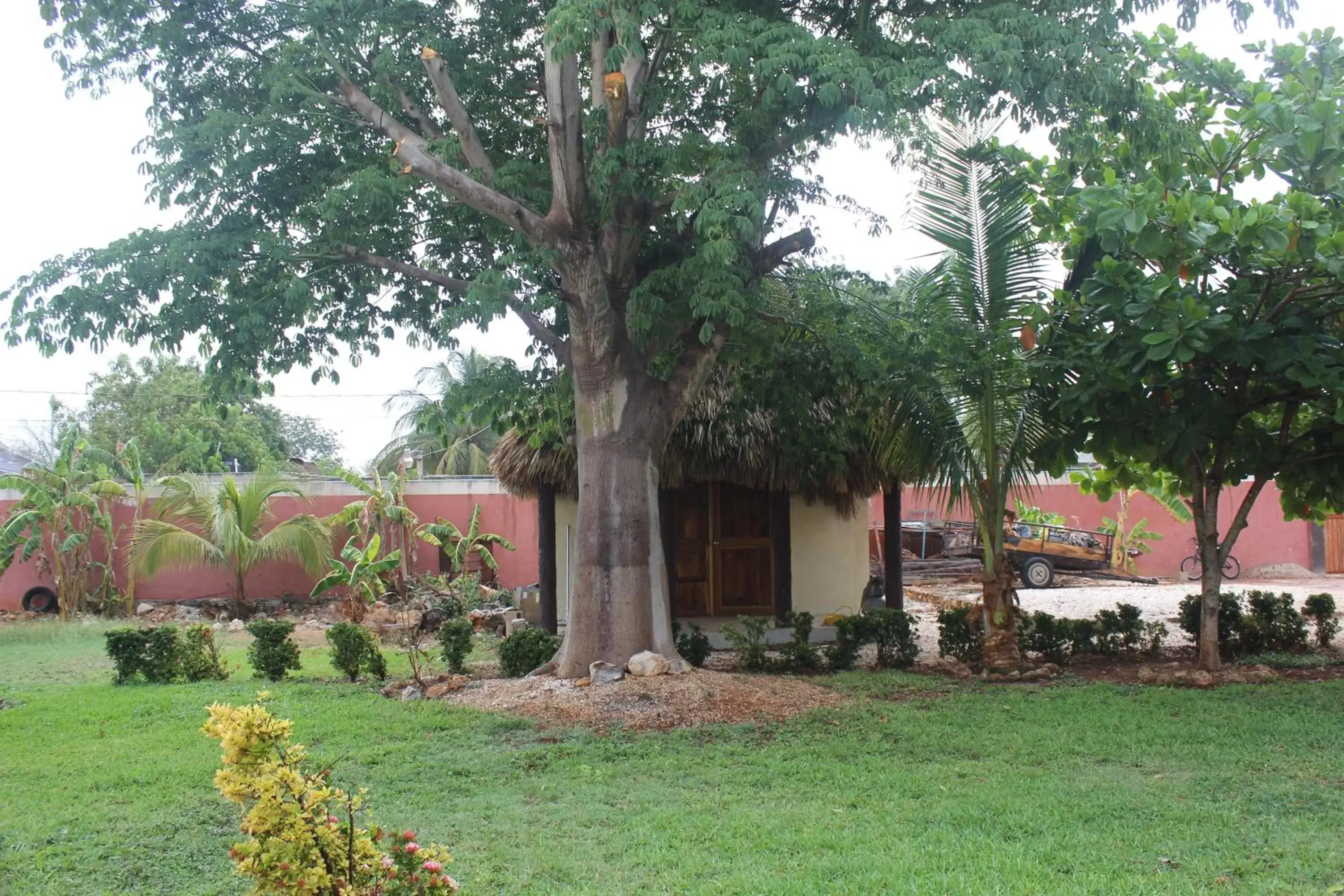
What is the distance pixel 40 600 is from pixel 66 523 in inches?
82.5

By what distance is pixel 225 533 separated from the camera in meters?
18.6

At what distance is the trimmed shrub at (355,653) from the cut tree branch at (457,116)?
4.62 m

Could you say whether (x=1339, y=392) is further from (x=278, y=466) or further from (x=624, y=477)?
(x=278, y=466)

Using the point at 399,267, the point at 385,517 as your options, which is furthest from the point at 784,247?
the point at 385,517

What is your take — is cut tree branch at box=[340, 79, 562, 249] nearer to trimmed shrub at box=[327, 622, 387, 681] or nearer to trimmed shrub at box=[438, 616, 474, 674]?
trimmed shrub at box=[438, 616, 474, 674]

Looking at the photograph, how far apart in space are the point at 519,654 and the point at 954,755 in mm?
4760

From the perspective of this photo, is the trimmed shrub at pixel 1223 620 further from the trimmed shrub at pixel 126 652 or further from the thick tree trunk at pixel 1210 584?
the trimmed shrub at pixel 126 652

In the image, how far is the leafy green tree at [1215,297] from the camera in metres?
7.68

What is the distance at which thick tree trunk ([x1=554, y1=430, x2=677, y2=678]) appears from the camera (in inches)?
362

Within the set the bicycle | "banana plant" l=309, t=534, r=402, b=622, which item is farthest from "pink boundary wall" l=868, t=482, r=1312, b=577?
"banana plant" l=309, t=534, r=402, b=622

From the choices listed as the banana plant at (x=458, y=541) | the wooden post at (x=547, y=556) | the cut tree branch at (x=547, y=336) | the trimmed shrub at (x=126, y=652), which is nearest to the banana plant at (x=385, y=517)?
the banana plant at (x=458, y=541)

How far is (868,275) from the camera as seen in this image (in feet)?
33.6

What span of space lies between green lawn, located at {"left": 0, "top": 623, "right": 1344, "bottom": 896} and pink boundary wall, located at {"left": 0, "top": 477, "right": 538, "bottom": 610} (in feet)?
37.4

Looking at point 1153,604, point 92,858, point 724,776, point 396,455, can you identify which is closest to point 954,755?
point 724,776
